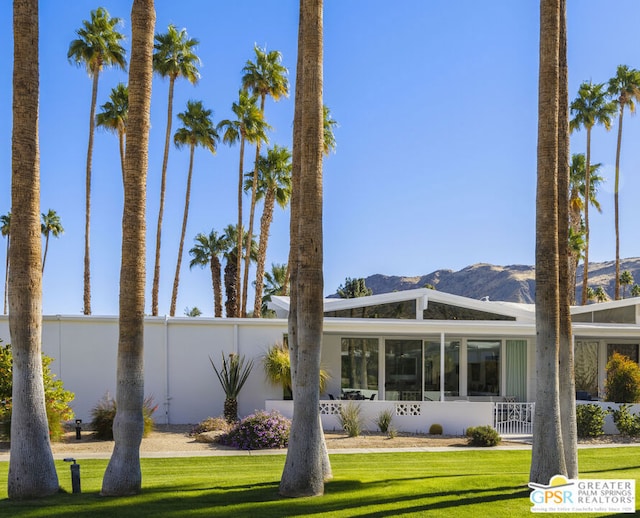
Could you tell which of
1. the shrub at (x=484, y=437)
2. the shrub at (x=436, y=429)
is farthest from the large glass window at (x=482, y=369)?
the shrub at (x=484, y=437)

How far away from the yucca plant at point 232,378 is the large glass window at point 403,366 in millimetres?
5112

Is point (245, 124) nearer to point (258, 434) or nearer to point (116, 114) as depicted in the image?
point (116, 114)

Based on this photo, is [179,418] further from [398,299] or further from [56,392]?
[398,299]

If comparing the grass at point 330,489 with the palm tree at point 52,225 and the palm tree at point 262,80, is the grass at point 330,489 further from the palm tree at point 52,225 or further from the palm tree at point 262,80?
the palm tree at point 52,225

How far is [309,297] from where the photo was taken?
1064 centimetres

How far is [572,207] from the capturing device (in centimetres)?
4319

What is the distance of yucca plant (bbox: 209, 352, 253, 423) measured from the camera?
20.9 metres

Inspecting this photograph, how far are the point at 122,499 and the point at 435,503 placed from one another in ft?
14.0

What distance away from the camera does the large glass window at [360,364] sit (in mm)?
24547

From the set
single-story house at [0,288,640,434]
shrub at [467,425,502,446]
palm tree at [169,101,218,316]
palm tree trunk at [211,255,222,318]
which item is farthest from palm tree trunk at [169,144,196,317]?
shrub at [467,425,502,446]

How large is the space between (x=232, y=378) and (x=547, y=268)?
1225 centimetres

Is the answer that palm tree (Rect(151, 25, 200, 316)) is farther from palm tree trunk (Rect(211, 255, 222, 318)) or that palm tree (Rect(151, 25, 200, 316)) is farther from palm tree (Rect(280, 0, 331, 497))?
palm tree (Rect(280, 0, 331, 497))

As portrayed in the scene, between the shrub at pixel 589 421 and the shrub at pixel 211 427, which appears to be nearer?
the shrub at pixel 211 427

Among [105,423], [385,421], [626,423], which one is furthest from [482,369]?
[105,423]
